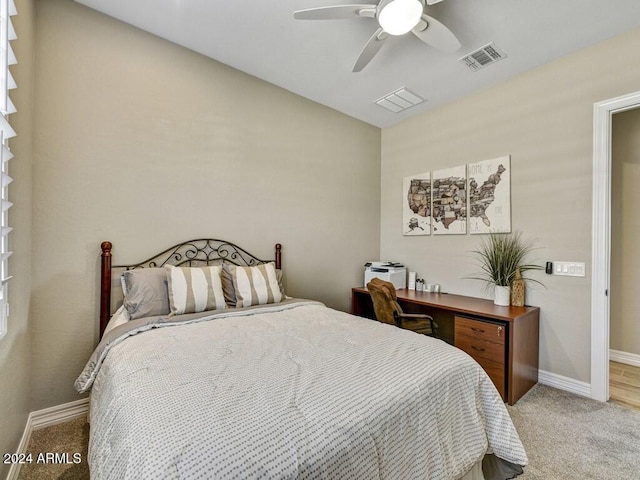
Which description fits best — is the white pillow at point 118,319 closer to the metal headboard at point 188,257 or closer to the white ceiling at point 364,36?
the metal headboard at point 188,257

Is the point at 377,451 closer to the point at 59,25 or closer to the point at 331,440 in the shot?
the point at 331,440

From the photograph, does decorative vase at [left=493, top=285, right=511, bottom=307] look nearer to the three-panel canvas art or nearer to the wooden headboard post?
the three-panel canvas art

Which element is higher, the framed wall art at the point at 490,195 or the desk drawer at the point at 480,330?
the framed wall art at the point at 490,195

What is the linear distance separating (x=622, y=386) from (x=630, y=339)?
838mm

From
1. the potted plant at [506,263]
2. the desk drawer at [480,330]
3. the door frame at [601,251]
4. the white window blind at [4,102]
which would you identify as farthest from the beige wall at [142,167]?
the door frame at [601,251]

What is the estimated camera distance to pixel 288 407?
0.92 metres

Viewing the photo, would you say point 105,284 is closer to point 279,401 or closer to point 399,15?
point 279,401

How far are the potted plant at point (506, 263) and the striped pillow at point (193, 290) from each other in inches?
95.5

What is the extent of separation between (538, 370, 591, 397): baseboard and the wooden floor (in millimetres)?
177

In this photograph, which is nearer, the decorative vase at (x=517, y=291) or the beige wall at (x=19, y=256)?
the beige wall at (x=19, y=256)

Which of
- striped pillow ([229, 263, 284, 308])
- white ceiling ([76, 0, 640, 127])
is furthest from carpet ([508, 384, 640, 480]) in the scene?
white ceiling ([76, 0, 640, 127])

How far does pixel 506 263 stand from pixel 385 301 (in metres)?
1.19

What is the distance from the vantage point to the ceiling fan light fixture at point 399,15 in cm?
169

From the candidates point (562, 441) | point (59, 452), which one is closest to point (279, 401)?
point (59, 452)
